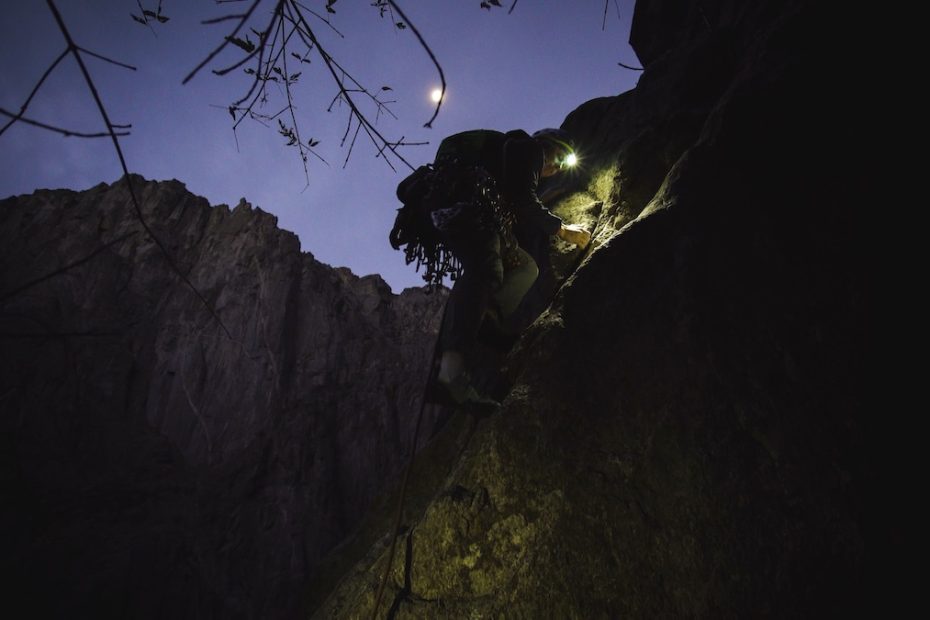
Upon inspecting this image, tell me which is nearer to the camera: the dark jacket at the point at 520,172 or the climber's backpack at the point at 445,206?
the climber's backpack at the point at 445,206

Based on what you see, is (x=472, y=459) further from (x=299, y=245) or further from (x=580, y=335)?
(x=299, y=245)

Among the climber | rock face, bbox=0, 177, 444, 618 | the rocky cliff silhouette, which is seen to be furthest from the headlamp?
rock face, bbox=0, 177, 444, 618

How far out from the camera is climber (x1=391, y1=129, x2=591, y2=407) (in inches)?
113

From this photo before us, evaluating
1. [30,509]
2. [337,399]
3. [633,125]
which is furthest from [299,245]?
[633,125]

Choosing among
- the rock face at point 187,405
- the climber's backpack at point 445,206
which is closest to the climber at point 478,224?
the climber's backpack at point 445,206

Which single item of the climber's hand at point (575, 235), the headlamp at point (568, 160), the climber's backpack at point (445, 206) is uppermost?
the headlamp at point (568, 160)

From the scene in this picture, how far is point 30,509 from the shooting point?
7285 mm

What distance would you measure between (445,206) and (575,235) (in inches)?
44.7

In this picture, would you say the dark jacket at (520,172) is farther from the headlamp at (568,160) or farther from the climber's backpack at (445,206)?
the headlamp at (568,160)

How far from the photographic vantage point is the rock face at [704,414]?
59.9 inches

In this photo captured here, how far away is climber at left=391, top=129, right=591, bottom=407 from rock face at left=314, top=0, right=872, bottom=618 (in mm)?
474

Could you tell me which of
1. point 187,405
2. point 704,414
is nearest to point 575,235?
point 704,414

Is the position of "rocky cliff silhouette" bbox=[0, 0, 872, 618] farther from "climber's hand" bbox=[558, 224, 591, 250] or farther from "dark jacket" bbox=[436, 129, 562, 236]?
"dark jacket" bbox=[436, 129, 562, 236]

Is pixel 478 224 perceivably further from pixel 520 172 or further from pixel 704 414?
pixel 704 414
